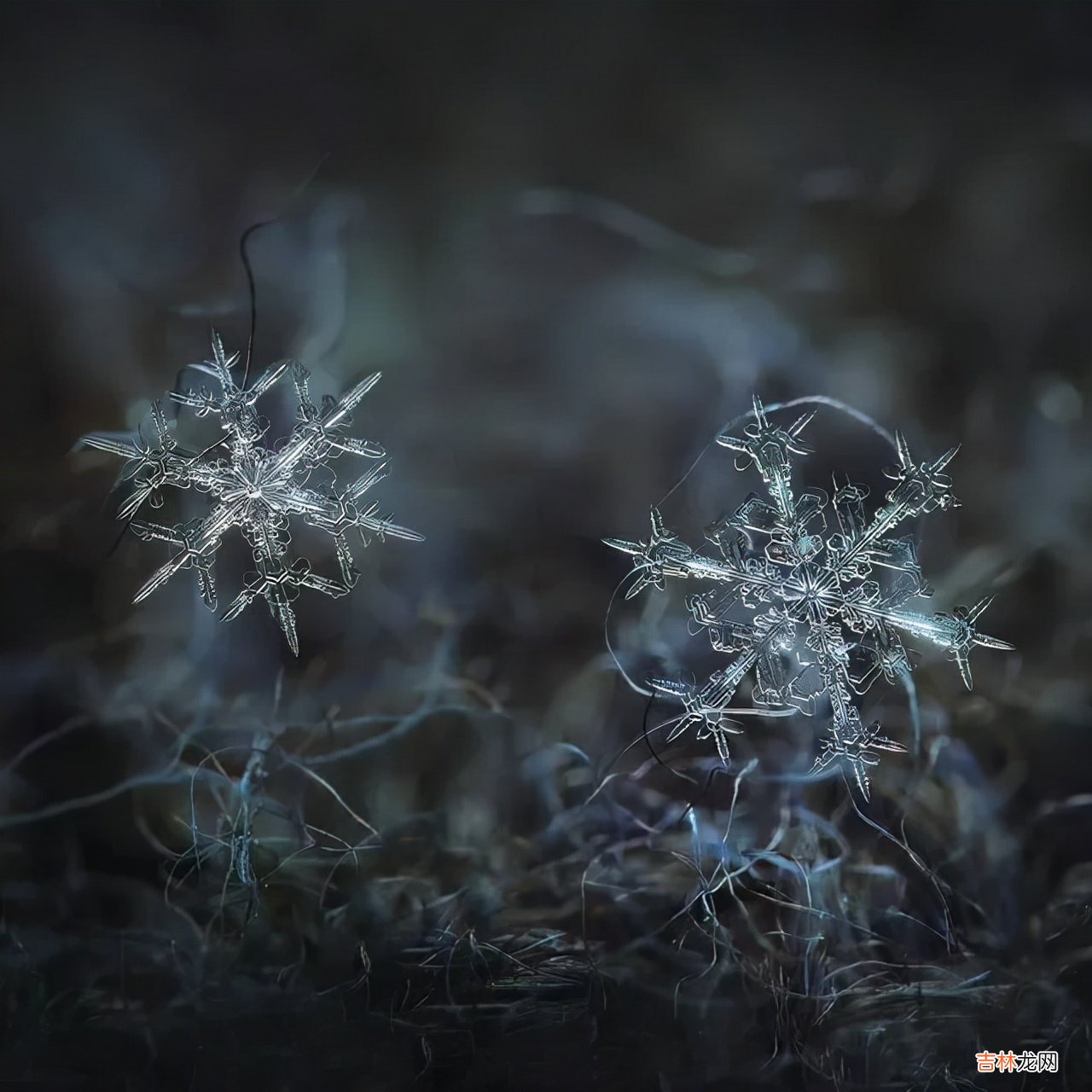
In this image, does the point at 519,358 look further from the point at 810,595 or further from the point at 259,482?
the point at 810,595

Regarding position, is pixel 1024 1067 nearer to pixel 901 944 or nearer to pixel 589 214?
pixel 901 944

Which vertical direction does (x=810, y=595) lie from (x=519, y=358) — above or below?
below

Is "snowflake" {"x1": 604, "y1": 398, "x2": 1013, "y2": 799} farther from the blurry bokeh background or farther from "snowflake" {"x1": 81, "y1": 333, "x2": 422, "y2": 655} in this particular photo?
"snowflake" {"x1": 81, "y1": 333, "x2": 422, "y2": 655}

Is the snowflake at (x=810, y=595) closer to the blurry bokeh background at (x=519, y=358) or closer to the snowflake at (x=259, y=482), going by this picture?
the blurry bokeh background at (x=519, y=358)

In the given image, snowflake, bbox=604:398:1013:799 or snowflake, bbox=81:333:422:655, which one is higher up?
snowflake, bbox=81:333:422:655

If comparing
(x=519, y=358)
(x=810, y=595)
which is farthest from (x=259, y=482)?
(x=810, y=595)

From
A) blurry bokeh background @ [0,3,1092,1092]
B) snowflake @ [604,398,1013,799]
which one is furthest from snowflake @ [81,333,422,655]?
snowflake @ [604,398,1013,799]
